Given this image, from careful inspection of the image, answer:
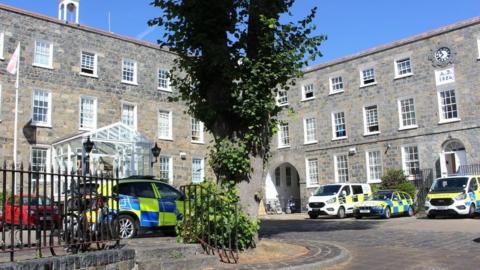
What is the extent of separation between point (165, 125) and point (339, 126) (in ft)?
36.9

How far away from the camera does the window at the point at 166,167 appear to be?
96.5 ft

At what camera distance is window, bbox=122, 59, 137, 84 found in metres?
28.6

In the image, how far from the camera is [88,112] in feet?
87.0

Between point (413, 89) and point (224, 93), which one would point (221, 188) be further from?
point (413, 89)

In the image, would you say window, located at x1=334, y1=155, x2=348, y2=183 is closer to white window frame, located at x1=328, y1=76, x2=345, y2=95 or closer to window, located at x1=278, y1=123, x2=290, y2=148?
white window frame, located at x1=328, y1=76, x2=345, y2=95

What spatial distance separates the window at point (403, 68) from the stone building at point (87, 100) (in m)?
13.6

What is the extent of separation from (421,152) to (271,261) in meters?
20.7

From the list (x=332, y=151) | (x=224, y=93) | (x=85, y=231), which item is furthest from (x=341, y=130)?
(x=85, y=231)

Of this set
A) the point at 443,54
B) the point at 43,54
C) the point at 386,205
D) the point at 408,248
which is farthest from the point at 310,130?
the point at 408,248

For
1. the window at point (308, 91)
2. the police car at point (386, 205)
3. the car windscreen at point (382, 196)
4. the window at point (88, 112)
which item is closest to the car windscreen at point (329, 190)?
the police car at point (386, 205)

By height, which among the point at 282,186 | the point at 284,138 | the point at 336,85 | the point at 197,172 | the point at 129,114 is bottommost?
the point at 282,186

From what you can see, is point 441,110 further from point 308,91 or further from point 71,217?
point 71,217

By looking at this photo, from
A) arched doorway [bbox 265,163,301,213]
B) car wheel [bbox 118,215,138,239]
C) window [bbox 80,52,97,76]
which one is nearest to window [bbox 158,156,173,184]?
window [bbox 80,52,97,76]

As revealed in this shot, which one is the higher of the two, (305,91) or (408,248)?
(305,91)
